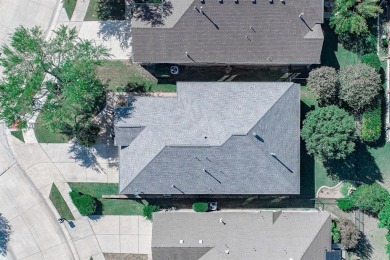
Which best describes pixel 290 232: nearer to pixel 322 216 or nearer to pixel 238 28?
pixel 322 216

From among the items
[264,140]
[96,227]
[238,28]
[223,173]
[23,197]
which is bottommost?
[96,227]

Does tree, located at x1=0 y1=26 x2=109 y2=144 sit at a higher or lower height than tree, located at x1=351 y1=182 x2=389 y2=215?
higher

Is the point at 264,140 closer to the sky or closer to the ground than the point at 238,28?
closer to the ground

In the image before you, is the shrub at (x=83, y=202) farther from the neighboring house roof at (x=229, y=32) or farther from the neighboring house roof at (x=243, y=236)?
the neighboring house roof at (x=229, y=32)

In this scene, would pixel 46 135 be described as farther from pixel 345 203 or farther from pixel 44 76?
pixel 345 203

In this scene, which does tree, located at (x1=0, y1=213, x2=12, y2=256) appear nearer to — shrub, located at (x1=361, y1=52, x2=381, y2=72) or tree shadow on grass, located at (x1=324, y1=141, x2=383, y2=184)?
tree shadow on grass, located at (x1=324, y1=141, x2=383, y2=184)

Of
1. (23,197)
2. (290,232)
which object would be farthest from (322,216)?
(23,197)

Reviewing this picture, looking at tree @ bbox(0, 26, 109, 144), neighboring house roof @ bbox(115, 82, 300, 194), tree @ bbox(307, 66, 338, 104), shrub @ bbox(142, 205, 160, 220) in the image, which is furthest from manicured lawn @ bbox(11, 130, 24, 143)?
tree @ bbox(307, 66, 338, 104)
